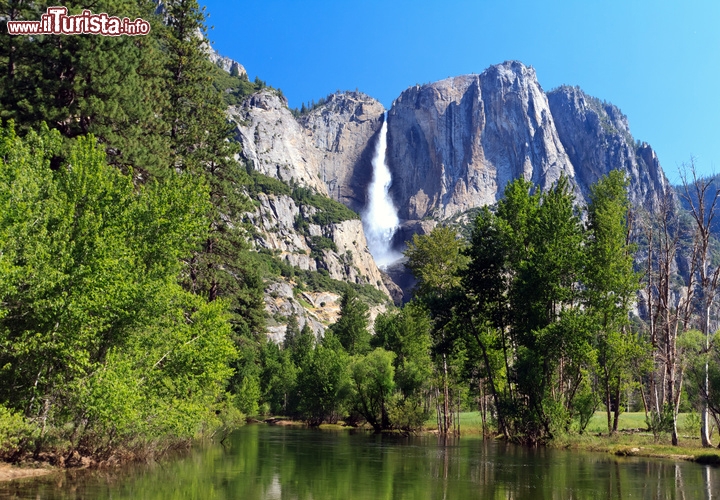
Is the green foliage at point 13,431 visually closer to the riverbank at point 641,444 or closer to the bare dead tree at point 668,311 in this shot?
the riverbank at point 641,444

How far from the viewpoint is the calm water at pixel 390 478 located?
2095cm

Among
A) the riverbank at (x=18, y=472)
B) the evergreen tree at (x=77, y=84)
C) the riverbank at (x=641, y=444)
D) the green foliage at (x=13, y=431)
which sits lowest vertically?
the riverbank at (x=641, y=444)

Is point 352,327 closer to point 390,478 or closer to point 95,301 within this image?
point 390,478

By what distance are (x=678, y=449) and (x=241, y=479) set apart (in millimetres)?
25424

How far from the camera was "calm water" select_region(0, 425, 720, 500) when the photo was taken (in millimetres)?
20953

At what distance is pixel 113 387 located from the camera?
22984mm

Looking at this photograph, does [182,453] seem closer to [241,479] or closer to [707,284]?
[241,479]

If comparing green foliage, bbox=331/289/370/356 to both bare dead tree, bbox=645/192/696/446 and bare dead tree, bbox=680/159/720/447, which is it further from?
bare dead tree, bbox=680/159/720/447

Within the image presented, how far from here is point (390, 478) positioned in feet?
86.6

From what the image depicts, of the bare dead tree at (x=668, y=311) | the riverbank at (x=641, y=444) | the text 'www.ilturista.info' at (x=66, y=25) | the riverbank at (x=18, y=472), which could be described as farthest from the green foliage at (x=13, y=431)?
the bare dead tree at (x=668, y=311)

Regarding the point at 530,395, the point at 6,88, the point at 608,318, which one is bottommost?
the point at 530,395

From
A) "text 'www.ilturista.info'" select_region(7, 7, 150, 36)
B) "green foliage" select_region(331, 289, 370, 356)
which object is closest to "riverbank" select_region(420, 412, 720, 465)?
"text 'www.ilturista.info'" select_region(7, 7, 150, 36)

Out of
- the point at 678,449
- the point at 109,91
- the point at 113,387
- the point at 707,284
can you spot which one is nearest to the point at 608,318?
the point at 707,284

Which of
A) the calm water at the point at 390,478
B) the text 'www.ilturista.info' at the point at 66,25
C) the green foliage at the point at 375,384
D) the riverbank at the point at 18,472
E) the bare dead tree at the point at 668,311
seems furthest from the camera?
the green foliage at the point at 375,384
